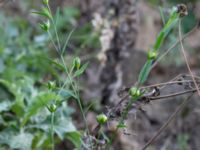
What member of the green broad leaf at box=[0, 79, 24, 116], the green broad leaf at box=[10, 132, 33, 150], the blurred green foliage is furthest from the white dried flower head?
the green broad leaf at box=[10, 132, 33, 150]

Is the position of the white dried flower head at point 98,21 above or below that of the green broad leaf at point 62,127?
above

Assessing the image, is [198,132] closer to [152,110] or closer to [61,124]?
[152,110]

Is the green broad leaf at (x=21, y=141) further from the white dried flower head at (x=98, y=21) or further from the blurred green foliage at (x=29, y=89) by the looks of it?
the white dried flower head at (x=98, y=21)

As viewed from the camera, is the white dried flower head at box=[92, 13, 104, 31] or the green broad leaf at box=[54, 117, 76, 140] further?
the white dried flower head at box=[92, 13, 104, 31]

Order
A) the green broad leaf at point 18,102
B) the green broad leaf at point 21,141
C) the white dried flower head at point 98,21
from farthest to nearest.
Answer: the white dried flower head at point 98,21 < the green broad leaf at point 18,102 < the green broad leaf at point 21,141

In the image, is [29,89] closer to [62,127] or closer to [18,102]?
[18,102]

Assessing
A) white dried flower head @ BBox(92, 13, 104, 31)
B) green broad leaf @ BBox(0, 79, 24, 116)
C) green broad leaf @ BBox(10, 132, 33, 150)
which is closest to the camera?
green broad leaf @ BBox(10, 132, 33, 150)

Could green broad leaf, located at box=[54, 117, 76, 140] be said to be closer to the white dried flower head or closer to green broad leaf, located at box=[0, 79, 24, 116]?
green broad leaf, located at box=[0, 79, 24, 116]

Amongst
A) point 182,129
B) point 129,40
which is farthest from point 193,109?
point 129,40

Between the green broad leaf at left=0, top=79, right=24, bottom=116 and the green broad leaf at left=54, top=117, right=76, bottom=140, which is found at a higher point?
the green broad leaf at left=0, top=79, right=24, bottom=116

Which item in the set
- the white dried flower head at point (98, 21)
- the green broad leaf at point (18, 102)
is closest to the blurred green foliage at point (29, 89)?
the green broad leaf at point (18, 102)

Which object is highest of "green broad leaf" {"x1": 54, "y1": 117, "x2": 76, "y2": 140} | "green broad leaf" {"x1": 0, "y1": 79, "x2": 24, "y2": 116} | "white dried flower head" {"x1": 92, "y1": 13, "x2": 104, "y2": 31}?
"white dried flower head" {"x1": 92, "y1": 13, "x2": 104, "y2": 31}
